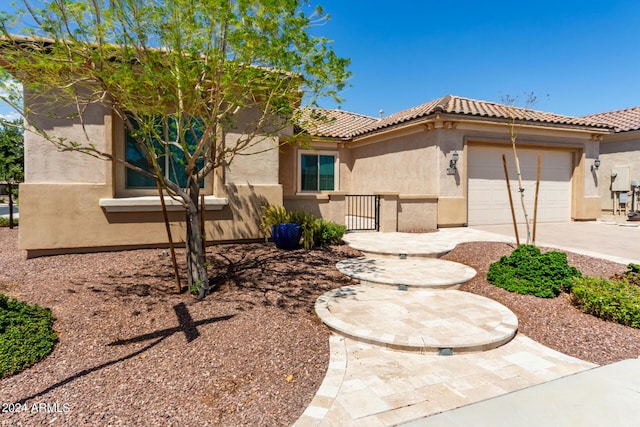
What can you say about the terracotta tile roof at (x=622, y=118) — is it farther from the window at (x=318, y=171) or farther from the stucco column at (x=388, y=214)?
the window at (x=318, y=171)

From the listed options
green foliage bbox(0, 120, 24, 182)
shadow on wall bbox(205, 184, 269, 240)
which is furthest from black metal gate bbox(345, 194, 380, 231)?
green foliage bbox(0, 120, 24, 182)

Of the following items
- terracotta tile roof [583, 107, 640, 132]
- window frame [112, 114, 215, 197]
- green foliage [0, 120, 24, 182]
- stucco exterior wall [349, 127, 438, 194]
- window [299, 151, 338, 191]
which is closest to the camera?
window frame [112, 114, 215, 197]

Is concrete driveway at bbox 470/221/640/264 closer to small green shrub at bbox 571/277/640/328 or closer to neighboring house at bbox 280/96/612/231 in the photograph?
neighboring house at bbox 280/96/612/231

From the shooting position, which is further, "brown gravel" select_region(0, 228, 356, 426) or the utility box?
the utility box

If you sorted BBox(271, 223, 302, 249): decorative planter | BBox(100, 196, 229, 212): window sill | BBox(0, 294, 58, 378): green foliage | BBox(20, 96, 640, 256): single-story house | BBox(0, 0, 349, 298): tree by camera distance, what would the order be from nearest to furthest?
BBox(0, 294, 58, 378): green foliage → BBox(0, 0, 349, 298): tree → BBox(20, 96, 640, 256): single-story house → BBox(100, 196, 229, 212): window sill → BBox(271, 223, 302, 249): decorative planter

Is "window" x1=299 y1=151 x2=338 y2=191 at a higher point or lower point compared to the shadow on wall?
higher

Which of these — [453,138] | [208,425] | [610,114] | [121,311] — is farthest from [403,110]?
[208,425]

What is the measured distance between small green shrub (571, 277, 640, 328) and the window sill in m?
7.61

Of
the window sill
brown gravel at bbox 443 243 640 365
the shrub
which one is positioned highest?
the window sill

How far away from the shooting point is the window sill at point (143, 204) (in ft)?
27.0

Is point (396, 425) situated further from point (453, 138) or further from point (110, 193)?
point (453, 138)

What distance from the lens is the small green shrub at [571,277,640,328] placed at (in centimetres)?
491

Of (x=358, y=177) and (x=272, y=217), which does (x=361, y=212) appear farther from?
(x=272, y=217)

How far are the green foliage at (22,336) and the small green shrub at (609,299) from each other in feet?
23.4
